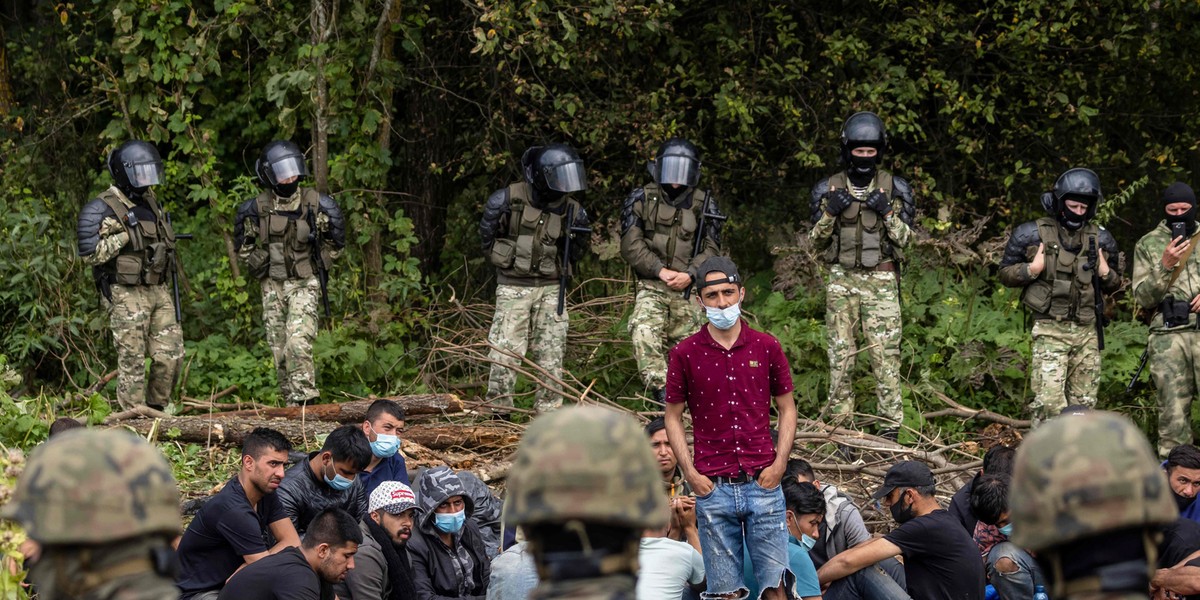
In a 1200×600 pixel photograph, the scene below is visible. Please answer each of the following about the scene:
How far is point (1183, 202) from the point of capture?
306 inches

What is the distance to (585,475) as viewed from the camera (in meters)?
2.68

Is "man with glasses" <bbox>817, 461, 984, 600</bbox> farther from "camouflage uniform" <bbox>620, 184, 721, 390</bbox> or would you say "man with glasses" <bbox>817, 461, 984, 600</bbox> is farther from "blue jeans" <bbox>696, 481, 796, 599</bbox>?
"camouflage uniform" <bbox>620, 184, 721, 390</bbox>

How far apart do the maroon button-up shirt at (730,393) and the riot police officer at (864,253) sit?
281cm

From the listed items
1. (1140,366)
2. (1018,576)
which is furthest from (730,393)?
(1140,366)

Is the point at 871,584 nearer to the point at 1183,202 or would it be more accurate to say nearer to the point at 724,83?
the point at 1183,202

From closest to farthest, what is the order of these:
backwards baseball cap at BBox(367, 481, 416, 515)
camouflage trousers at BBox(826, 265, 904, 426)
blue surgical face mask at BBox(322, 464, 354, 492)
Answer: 1. backwards baseball cap at BBox(367, 481, 416, 515)
2. blue surgical face mask at BBox(322, 464, 354, 492)
3. camouflage trousers at BBox(826, 265, 904, 426)

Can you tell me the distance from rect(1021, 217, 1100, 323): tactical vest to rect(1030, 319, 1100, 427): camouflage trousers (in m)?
0.10

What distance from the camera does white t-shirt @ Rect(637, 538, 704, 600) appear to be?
16.6 feet

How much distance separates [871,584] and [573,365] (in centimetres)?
411

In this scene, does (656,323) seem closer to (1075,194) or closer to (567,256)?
(567,256)

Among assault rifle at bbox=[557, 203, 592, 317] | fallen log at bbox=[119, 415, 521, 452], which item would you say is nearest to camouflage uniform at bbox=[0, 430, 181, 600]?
fallen log at bbox=[119, 415, 521, 452]

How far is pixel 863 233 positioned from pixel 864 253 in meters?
0.13

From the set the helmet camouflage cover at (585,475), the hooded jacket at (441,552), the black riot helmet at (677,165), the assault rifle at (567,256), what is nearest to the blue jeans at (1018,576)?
the hooded jacket at (441,552)

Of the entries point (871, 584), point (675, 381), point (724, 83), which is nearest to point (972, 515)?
point (871, 584)
